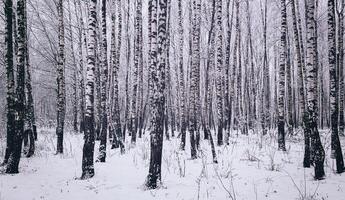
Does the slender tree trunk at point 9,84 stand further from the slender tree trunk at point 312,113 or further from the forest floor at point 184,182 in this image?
the slender tree trunk at point 312,113

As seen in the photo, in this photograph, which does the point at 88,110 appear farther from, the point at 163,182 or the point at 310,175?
the point at 310,175

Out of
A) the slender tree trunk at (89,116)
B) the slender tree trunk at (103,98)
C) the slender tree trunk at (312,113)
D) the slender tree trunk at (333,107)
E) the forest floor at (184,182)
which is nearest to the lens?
the forest floor at (184,182)

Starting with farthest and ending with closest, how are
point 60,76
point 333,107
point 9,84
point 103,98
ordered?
1. point 60,76
2. point 103,98
3. point 9,84
4. point 333,107

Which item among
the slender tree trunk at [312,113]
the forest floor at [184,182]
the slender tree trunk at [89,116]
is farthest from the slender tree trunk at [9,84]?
the slender tree trunk at [312,113]

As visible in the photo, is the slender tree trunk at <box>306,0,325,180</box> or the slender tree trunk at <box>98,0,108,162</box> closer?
the slender tree trunk at <box>306,0,325,180</box>

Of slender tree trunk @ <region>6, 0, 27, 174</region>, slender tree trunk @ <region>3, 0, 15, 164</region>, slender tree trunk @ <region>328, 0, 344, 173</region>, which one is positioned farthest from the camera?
slender tree trunk @ <region>3, 0, 15, 164</region>

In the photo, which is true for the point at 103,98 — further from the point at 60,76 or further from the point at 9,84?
the point at 9,84

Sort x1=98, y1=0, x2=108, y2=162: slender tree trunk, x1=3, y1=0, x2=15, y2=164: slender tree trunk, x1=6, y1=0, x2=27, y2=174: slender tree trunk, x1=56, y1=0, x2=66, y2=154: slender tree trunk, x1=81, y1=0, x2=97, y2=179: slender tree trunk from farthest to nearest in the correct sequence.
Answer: x1=56, y1=0, x2=66, y2=154: slender tree trunk
x1=98, y1=0, x2=108, y2=162: slender tree trunk
x1=3, y1=0, x2=15, y2=164: slender tree trunk
x1=6, y1=0, x2=27, y2=174: slender tree trunk
x1=81, y1=0, x2=97, y2=179: slender tree trunk

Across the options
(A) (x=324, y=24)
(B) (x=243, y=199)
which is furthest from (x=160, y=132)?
(A) (x=324, y=24)

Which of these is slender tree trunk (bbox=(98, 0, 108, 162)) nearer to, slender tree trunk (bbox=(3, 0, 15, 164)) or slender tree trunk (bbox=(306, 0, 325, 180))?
slender tree trunk (bbox=(3, 0, 15, 164))

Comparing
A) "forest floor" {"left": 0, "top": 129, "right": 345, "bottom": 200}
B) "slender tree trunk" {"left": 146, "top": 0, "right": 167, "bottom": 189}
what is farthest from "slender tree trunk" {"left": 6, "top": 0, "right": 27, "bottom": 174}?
"slender tree trunk" {"left": 146, "top": 0, "right": 167, "bottom": 189}

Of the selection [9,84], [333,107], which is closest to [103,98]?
[9,84]

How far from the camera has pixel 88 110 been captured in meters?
8.39

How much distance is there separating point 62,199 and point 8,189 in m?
1.68
